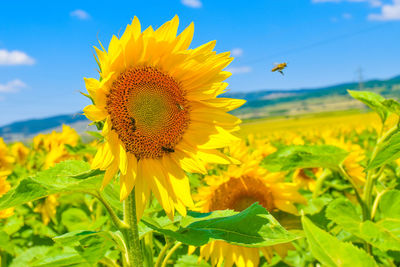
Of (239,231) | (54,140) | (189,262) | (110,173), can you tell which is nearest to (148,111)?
(110,173)

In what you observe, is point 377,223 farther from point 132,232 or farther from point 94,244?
point 94,244

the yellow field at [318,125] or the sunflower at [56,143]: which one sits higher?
the sunflower at [56,143]

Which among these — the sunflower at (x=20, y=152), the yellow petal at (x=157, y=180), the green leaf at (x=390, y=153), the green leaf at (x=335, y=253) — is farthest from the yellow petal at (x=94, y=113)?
the sunflower at (x=20, y=152)

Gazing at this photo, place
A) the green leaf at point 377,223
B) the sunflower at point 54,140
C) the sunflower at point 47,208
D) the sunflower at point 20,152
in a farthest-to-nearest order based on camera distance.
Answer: the sunflower at point 20,152 → the sunflower at point 54,140 → the sunflower at point 47,208 → the green leaf at point 377,223

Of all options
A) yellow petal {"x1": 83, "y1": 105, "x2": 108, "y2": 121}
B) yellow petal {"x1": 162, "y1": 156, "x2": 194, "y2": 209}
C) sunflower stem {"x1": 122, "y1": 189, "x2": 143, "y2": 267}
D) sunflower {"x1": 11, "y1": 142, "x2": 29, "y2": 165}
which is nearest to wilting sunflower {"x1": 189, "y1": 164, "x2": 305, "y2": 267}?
yellow petal {"x1": 162, "y1": 156, "x2": 194, "y2": 209}

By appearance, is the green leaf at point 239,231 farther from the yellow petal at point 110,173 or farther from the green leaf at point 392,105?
the green leaf at point 392,105

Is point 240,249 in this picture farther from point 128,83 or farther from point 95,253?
point 128,83
